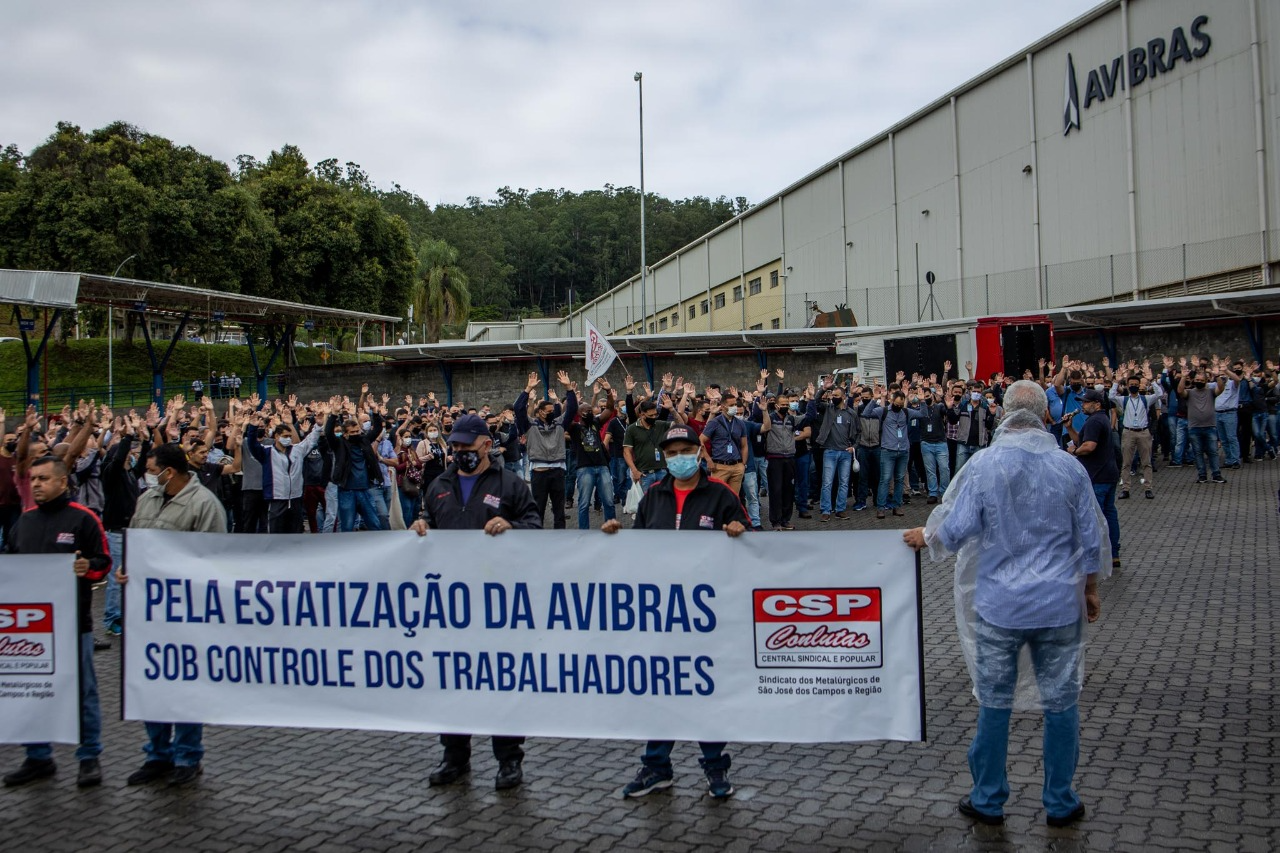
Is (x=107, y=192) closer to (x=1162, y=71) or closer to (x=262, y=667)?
(x=1162, y=71)

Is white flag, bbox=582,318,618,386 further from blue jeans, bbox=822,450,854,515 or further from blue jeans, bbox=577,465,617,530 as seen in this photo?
blue jeans, bbox=822,450,854,515

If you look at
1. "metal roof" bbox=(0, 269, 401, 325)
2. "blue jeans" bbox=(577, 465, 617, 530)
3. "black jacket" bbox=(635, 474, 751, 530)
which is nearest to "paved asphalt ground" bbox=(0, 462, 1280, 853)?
"black jacket" bbox=(635, 474, 751, 530)

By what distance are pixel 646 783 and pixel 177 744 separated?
2.66 metres

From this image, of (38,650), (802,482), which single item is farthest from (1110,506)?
(38,650)

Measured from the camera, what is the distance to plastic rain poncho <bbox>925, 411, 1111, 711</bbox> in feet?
15.3

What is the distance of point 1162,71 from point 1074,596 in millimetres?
28201

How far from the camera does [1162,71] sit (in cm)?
2773

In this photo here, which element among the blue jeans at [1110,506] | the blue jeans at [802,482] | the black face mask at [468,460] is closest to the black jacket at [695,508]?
the black face mask at [468,460]

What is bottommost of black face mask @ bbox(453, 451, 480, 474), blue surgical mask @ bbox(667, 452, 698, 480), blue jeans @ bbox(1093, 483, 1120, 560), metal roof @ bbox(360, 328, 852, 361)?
blue jeans @ bbox(1093, 483, 1120, 560)

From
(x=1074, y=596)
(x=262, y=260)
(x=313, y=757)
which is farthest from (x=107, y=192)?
(x=1074, y=596)

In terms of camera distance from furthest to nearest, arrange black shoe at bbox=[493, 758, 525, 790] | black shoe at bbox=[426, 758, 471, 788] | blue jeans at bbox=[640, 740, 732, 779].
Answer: black shoe at bbox=[426, 758, 471, 788]
black shoe at bbox=[493, 758, 525, 790]
blue jeans at bbox=[640, 740, 732, 779]


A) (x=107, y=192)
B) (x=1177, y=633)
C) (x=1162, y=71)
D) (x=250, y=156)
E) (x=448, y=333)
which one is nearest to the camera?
(x=1177, y=633)

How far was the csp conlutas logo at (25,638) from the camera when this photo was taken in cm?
574

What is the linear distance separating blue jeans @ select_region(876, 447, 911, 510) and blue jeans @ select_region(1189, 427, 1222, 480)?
5.50 metres
